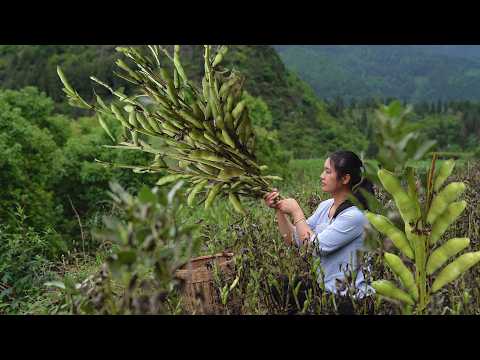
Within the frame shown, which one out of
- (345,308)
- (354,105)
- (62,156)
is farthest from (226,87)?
(354,105)

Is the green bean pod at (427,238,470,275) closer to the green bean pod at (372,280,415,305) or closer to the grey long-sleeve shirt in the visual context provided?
the green bean pod at (372,280,415,305)

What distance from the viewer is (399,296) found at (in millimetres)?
1732

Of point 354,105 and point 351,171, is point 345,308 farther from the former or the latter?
point 354,105

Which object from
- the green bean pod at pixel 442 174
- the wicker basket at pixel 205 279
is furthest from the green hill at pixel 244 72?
the green bean pod at pixel 442 174

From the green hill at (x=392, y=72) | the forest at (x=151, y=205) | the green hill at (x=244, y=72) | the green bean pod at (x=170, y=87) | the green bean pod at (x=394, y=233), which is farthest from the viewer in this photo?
the green hill at (x=392, y=72)

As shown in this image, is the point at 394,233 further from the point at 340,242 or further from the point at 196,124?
the point at 196,124

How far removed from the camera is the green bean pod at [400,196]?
1.62 meters

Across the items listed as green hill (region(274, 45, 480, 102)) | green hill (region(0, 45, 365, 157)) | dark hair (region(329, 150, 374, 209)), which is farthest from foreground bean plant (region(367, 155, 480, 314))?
green hill (region(274, 45, 480, 102))

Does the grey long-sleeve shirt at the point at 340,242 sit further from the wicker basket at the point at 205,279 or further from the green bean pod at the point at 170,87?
the green bean pod at the point at 170,87

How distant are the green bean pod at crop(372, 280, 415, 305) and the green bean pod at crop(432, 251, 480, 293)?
92 mm

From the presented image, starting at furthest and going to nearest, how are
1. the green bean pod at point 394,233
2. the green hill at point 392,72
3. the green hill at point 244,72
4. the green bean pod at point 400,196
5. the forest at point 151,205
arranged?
the green hill at point 392,72 → the green hill at point 244,72 → the green bean pod at point 394,233 → the green bean pod at point 400,196 → the forest at point 151,205

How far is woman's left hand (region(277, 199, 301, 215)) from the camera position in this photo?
8.10 ft

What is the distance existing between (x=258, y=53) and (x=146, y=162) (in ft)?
75.8

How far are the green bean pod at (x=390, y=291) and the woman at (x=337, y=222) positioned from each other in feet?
2.19
